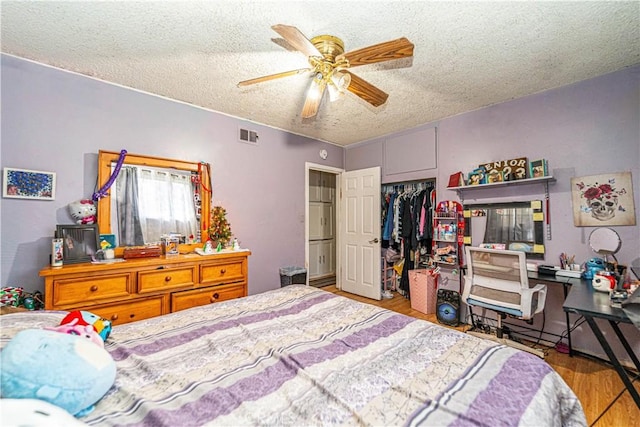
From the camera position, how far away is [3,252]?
1923 mm

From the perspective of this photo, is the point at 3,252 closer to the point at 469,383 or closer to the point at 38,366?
the point at 38,366

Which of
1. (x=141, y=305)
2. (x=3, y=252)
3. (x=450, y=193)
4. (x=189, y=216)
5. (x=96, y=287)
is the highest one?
(x=450, y=193)

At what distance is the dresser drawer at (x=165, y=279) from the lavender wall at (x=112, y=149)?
29.4 inches

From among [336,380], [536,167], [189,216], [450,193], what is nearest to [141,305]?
[189,216]

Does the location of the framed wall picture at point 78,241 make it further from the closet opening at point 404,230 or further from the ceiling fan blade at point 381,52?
the closet opening at point 404,230

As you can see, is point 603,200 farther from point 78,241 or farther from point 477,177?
point 78,241

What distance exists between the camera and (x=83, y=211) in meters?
2.15

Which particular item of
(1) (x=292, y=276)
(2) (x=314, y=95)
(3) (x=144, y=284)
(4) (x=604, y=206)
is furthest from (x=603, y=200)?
(3) (x=144, y=284)

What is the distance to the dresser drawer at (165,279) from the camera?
215 centimetres

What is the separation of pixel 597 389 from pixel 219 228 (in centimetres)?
343

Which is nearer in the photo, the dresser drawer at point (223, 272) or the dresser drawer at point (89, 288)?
the dresser drawer at point (89, 288)

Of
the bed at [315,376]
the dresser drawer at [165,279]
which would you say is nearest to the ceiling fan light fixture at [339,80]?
the bed at [315,376]

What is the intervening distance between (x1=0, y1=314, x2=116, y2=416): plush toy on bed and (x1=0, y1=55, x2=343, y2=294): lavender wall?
5.92 ft

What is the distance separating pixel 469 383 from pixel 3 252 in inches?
121
